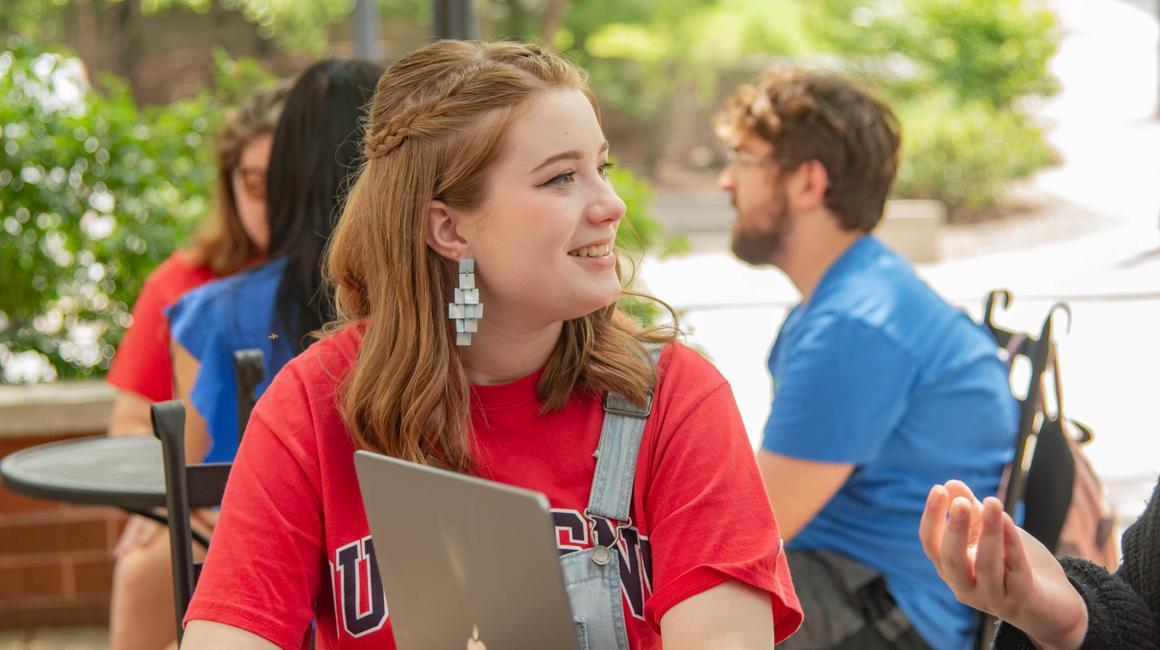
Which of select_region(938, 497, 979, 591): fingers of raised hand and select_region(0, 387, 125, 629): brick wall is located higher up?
select_region(938, 497, 979, 591): fingers of raised hand

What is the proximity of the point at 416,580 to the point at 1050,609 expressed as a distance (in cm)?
74

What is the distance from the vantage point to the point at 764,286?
12.0 meters

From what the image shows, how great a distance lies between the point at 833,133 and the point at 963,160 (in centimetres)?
1285

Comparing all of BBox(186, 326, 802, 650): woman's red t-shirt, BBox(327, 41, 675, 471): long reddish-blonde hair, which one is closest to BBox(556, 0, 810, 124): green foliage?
BBox(327, 41, 675, 471): long reddish-blonde hair

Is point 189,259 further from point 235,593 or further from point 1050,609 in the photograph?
point 1050,609

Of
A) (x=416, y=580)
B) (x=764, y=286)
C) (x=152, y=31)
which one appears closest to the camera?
(x=416, y=580)

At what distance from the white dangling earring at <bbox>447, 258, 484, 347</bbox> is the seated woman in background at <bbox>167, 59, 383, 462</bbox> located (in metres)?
0.84

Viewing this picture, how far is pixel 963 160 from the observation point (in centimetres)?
1516

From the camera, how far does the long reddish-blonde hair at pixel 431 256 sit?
169 cm

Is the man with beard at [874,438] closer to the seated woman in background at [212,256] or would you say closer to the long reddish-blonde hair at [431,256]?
the long reddish-blonde hair at [431,256]

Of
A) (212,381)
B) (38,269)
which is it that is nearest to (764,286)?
(38,269)

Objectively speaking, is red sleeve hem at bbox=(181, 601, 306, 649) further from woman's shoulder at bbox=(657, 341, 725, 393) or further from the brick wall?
the brick wall

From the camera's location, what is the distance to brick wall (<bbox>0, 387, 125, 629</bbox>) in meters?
4.17

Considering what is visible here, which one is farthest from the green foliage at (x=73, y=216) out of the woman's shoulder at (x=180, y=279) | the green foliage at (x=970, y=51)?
the green foliage at (x=970, y=51)
